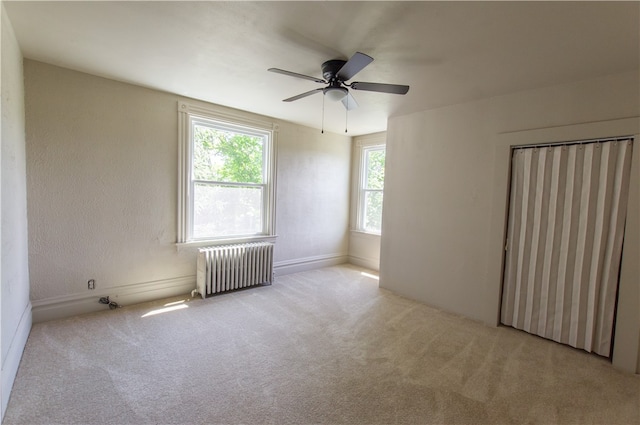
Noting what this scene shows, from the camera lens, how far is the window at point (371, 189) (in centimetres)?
541

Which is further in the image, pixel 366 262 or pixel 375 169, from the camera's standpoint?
pixel 366 262

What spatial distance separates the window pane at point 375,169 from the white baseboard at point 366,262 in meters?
1.38

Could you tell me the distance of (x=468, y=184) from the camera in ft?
11.4

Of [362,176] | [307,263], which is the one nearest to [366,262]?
[307,263]

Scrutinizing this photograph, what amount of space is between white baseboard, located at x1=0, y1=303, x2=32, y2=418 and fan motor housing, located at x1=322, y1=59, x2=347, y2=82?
10.1 feet

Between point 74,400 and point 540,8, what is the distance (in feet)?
12.5

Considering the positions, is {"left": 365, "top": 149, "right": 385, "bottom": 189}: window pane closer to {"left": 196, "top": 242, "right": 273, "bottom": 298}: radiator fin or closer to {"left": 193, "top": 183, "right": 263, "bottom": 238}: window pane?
{"left": 193, "top": 183, "right": 263, "bottom": 238}: window pane

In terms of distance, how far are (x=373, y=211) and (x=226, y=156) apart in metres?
2.82

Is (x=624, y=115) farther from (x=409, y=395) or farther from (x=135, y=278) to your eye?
(x=135, y=278)

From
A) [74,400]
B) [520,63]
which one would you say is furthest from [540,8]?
[74,400]

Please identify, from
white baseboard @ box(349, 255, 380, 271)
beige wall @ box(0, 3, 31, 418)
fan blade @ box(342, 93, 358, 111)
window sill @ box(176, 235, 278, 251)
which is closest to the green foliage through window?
white baseboard @ box(349, 255, 380, 271)

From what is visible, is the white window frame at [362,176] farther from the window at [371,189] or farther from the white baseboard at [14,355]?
the white baseboard at [14,355]

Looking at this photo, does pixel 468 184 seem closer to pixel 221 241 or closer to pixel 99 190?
pixel 221 241

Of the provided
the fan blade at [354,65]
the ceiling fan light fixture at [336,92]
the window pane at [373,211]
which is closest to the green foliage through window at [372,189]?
the window pane at [373,211]
